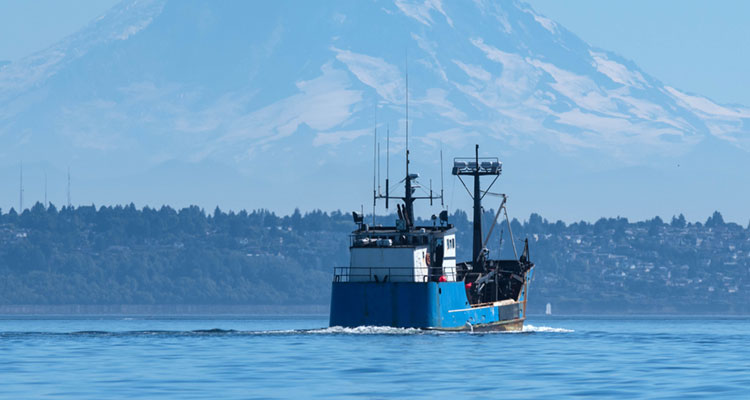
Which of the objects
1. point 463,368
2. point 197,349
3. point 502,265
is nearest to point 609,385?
point 463,368

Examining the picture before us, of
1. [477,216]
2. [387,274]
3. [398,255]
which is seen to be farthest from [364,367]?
[477,216]

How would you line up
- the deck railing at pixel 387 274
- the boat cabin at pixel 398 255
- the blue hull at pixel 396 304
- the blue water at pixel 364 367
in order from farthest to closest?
the boat cabin at pixel 398 255
the deck railing at pixel 387 274
the blue hull at pixel 396 304
the blue water at pixel 364 367

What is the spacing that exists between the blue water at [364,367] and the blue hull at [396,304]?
97 cm

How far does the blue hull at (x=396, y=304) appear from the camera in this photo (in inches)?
3782

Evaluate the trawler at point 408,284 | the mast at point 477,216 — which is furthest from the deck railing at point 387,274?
the mast at point 477,216

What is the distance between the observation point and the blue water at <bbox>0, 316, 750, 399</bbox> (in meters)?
60.6

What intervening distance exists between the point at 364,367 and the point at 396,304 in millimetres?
25279

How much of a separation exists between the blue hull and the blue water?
0.97 m

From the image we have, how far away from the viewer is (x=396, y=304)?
9638 centimetres

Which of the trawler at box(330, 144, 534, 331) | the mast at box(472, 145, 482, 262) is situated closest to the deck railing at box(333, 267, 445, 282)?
the trawler at box(330, 144, 534, 331)

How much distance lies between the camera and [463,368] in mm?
71500

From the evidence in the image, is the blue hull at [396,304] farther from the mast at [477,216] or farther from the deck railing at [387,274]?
the mast at [477,216]

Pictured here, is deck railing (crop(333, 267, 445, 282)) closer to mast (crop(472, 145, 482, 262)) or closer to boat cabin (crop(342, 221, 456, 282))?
boat cabin (crop(342, 221, 456, 282))

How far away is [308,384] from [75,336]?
42770 millimetres
